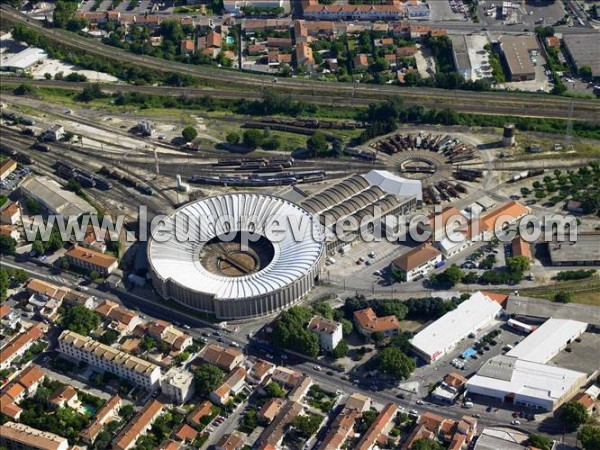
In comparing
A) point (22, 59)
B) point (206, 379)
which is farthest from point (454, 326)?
point (22, 59)

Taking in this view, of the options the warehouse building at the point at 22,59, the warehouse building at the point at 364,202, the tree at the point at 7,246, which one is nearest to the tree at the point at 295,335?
the warehouse building at the point at 364,202

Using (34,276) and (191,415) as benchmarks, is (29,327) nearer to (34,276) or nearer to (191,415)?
(34,276)

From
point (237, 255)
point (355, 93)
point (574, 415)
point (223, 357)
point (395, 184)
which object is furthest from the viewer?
point (355, 93)

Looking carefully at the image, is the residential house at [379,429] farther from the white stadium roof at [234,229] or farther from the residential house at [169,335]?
the residential house at [169,335]

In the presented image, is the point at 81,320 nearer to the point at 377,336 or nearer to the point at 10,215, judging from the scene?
the point at 10,215

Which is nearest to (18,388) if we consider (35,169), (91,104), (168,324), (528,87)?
(168,324)

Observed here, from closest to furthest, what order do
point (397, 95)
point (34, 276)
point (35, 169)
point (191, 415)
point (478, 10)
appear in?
point (191, 415) < point (34, 276) < point (35, 169) < point (397, 95) < point (478, 10)

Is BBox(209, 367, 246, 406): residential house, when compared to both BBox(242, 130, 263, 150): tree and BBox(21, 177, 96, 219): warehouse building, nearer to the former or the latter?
BBox(21, 177, 96, 219): warehouse building
